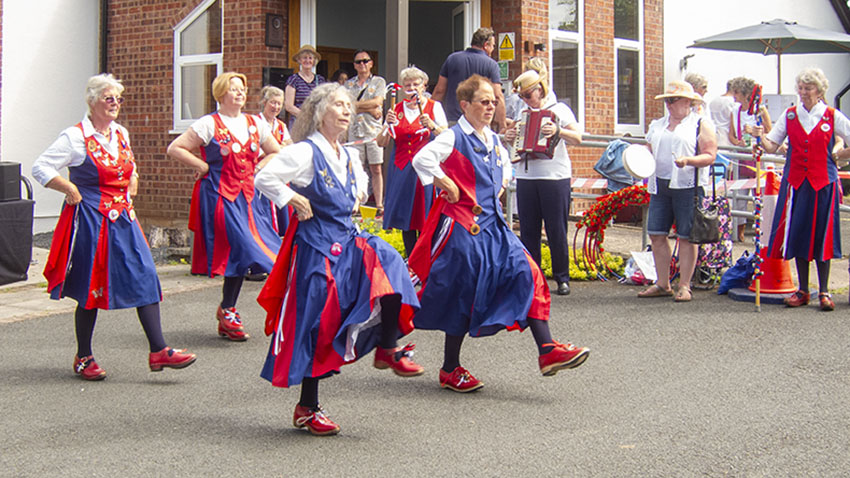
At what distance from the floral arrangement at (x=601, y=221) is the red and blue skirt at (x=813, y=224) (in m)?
1.58

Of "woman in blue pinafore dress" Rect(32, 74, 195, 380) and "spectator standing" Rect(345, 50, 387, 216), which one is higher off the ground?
"spectator standing" Rect(345, 50, 387, 216)

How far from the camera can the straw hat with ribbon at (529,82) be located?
8.45 metres

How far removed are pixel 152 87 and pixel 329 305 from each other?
10.3 m

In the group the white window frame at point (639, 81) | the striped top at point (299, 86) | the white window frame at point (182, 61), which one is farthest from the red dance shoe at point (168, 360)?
the white window frame at point (639, 81)

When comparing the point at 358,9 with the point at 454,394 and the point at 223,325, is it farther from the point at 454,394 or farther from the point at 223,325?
the point at 454,394

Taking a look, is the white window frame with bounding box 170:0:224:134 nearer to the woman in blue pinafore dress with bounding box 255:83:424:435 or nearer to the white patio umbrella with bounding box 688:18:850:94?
the white patio umbrella with bounding box 688:18:850:94

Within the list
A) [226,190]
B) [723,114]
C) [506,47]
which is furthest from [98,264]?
[723,114]

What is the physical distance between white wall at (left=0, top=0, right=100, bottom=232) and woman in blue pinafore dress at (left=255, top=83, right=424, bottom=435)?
33.9 ft

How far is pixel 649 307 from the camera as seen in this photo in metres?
8.37

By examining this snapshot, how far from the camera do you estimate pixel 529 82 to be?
27.7 feet

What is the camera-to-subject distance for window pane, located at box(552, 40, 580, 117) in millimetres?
14055

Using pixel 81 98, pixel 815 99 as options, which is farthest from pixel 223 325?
pixel 81 98

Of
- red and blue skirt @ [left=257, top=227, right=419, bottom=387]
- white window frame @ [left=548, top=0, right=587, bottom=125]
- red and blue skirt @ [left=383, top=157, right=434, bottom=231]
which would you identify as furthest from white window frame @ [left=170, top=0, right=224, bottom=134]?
red and blue skirt @ [left=257, top=227, right=419, bottom=387]

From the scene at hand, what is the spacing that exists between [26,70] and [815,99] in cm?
1067
